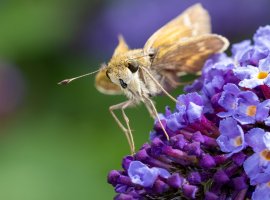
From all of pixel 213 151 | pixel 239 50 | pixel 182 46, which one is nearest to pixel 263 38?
pixel 239 50

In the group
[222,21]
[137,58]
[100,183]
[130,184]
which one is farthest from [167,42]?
[222,21]

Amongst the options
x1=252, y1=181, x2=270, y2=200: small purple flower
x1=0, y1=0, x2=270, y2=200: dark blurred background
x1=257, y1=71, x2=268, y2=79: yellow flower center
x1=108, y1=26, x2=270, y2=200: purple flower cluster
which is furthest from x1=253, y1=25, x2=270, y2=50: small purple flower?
x1=0, y1=0, x2=270, y2=200: dark blurred background

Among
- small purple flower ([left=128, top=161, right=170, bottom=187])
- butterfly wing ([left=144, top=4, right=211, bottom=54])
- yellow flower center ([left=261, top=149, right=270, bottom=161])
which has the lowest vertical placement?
yellow flower center ([left=261, top=149, right=270, bottom=161])

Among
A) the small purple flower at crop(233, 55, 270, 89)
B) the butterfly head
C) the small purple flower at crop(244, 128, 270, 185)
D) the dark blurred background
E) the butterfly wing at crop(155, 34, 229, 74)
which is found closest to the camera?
the small purple flower at crop(244, 128, 270, 185)

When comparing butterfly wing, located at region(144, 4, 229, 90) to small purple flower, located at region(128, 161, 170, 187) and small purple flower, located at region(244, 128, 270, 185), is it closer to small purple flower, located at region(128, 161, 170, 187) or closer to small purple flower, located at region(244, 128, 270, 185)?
small purple flower, located at region(128, 161, 170, 187)

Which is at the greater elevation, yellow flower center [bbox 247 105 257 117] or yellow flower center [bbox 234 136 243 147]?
yellow flower center [bbox 247 105 257 117]

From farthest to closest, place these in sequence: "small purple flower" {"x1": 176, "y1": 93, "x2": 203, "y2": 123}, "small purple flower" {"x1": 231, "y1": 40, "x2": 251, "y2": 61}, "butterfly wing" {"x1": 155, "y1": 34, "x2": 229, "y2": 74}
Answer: "butterfly wing" {"x1": 155, "y1": 34, "x2": 229, "y2": 74} < "small purple flower" {"x1": 231, "y1": 40, "x2": 251, "y2": 61} < "small purple flower" {"x1": 176, "y1": 93, "x2": 203, "y2": 123}

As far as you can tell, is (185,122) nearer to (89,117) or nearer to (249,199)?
(249,199)

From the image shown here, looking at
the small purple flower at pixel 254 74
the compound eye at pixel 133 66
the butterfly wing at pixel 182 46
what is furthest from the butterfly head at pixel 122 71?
the small purple flower at pixel 254 74
